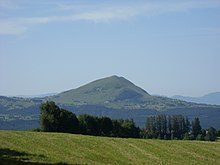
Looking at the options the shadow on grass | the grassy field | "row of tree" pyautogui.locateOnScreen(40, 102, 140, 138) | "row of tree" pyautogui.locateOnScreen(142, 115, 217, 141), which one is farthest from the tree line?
the shadow on grass

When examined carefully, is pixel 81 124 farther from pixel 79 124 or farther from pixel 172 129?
pixel 172 129

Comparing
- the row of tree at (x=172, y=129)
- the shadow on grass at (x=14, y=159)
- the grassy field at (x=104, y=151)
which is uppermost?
the shadow on grass at (x=14, y=159)

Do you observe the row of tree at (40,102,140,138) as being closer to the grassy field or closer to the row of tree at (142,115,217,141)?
the grassy field

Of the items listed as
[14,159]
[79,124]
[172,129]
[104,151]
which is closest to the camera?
[14,159]

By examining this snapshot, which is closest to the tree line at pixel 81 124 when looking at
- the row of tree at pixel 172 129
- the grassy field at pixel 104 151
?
the row of tree at pixel 172 129

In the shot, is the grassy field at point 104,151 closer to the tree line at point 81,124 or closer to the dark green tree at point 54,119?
the dark green tree at point 54,119

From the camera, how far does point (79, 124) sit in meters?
105

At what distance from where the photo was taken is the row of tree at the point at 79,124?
9544cm

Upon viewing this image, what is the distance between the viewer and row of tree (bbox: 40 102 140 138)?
95.4m

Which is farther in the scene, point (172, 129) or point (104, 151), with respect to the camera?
point (172, 129)

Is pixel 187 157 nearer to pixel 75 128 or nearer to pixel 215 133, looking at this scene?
pixel 75 128

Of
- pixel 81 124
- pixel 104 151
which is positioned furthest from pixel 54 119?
pixel 104 151

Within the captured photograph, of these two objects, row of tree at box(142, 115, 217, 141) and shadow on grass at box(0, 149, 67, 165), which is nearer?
shadow on grass at box(0, 149, 67, 165)

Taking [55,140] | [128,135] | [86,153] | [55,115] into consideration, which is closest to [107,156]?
[86,153]
